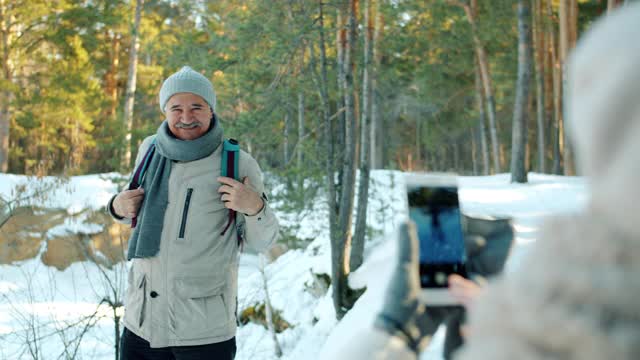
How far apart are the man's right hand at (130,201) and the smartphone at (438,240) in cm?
153

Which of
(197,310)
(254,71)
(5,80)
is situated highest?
(5,80)

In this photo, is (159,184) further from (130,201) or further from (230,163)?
(230,163)

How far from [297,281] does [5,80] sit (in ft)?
31.9

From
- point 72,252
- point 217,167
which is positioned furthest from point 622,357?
point 72,252

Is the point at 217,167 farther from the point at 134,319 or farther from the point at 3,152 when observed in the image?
the point at 3,152

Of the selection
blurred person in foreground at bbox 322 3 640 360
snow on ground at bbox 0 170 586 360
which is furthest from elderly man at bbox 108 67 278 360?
blurred person in foreground at bbox 322 3 640 360

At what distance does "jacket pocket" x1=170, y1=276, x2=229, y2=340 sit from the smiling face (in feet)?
1.64

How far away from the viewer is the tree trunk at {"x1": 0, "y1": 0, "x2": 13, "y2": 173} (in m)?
13.1

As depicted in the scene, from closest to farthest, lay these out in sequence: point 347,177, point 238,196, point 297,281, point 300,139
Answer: point 238,196 → point 300,139 → point 347,177 → point 297,281

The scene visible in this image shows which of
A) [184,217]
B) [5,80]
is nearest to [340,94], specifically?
[184,217]

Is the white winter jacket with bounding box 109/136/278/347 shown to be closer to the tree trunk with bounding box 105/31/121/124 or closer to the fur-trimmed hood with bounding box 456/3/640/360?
the fur-trimmed hood with bounding box 456/3/640/360

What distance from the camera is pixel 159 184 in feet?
6.30

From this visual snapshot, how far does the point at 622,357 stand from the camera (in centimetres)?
34

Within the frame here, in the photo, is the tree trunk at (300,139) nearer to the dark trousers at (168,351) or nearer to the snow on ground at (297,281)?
the snow on ground at (297,281)
